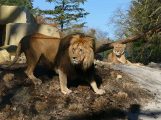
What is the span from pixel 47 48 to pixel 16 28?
11.5 metres

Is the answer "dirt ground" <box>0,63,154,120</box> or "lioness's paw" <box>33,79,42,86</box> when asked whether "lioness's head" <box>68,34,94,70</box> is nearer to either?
"dirt ground" <box>0,63,154,120</box>

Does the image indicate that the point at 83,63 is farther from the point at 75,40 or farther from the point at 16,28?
the point at 16,28

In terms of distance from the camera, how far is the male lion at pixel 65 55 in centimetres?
934

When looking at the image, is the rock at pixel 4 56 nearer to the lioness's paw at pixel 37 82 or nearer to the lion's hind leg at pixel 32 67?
the lion's hind leg at pixel 32 67

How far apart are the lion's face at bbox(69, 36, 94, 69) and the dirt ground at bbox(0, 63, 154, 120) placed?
92 centimetres

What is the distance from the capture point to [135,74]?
44.1ft

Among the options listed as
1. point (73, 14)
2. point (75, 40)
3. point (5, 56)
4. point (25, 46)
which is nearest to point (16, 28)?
point (5, 56)

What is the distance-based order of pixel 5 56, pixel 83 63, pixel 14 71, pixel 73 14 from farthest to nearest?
pixel 73 14 < pixel 5 56 < pixel 14 71 < pixel 83 63


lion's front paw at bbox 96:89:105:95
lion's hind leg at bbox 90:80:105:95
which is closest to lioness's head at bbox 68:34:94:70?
lion's hind leg at bbox 90:80:105:95

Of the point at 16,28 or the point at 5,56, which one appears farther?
the point at 16,28

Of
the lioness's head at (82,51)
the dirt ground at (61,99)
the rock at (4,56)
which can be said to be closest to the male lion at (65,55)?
the lioness's head at (82,51)

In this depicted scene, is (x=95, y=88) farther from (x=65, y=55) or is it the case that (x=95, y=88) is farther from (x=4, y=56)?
(x=4, y=56)

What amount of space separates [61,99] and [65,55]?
35.8 inches

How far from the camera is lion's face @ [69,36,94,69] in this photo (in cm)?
927
